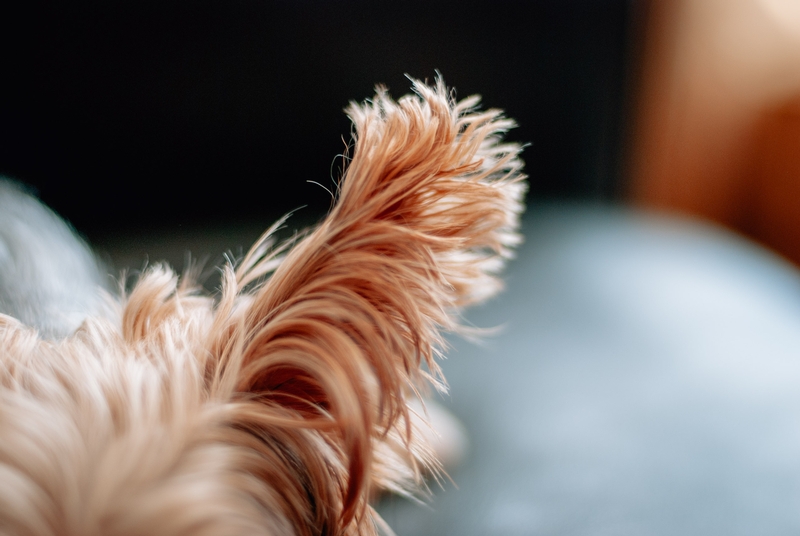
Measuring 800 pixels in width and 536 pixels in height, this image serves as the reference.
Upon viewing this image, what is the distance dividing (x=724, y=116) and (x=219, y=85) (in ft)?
5.13

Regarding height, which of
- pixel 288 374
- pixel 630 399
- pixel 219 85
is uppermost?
pixel 219 85

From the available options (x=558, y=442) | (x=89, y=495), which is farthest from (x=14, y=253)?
(x=558, y=442)

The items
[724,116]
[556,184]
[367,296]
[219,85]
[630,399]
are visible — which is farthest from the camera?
[724,116]

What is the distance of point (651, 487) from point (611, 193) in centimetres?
131

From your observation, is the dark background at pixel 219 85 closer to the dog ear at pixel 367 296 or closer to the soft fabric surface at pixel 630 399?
the soft fabric surface at pixel 630 399

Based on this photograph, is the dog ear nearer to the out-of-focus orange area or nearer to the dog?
the dog

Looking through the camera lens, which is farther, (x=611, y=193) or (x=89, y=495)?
(x=611, y=193)

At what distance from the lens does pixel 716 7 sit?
193 cm

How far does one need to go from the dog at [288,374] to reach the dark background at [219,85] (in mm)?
794

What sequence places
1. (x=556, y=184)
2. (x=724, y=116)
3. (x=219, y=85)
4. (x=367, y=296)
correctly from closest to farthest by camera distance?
1. (x=367, y=296)
2. (x=219, y=85)
3. (x=556, y=184)
4. (x=724, y=116)

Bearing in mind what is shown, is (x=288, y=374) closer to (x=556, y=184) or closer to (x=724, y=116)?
(x=556, y=184)

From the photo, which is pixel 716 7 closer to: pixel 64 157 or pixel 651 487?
pixel 651 487

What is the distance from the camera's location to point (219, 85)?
143 centimetres

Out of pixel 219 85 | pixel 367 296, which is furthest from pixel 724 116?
pixel 367 296
